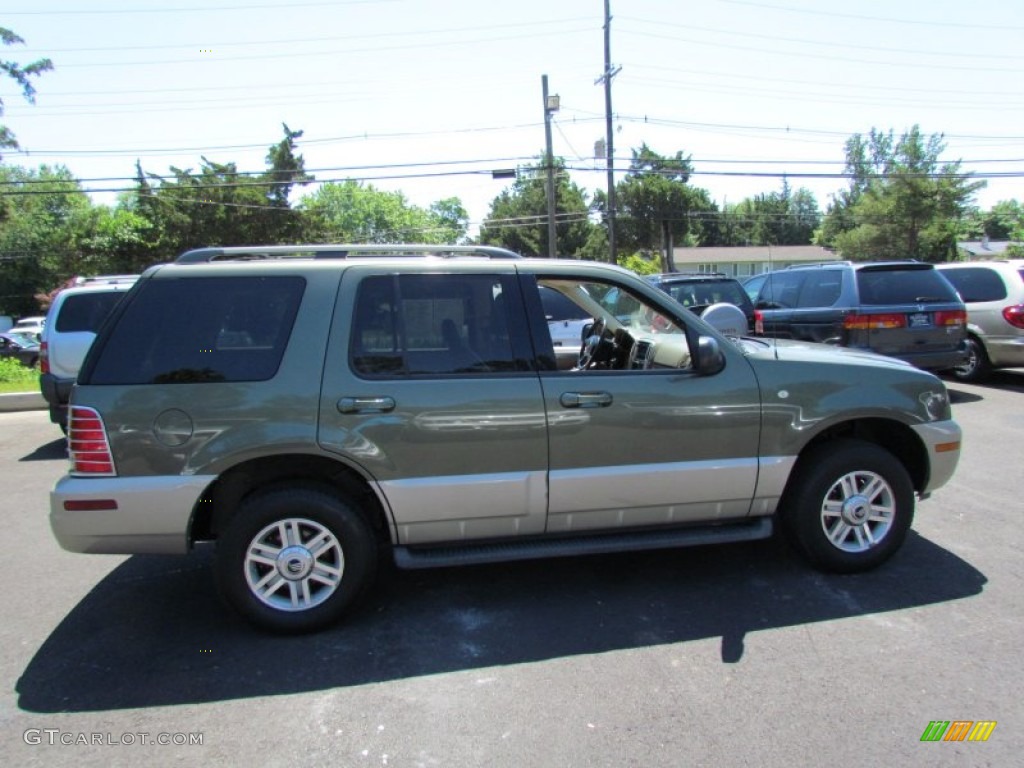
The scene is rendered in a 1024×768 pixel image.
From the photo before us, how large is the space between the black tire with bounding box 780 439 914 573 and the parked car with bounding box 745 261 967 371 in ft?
17.1

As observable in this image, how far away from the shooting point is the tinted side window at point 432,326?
3.43 metres

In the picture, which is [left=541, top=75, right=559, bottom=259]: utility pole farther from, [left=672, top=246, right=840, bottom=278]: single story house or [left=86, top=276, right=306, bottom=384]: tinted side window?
[left=672, top=246, right=840, bottom=278]: single story house

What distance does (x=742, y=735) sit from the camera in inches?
102

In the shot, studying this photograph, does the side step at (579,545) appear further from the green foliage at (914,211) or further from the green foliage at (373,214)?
the green foliage at (373,214)

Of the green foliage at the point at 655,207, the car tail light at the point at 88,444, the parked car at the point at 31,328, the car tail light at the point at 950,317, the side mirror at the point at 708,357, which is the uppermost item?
the green foliage at the point at 655,207

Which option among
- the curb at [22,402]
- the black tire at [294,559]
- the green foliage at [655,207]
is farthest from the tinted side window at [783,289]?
the green foliage at [655,207]

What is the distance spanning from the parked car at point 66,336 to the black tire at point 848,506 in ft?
24.1

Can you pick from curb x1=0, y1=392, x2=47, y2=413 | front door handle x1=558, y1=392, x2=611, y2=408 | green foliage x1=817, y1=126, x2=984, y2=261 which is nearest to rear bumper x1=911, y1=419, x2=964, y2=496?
front door handle x1=558, y1=392, x2=611, y2=408

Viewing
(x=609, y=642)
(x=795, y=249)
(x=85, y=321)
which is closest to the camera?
(x=609, y=642)

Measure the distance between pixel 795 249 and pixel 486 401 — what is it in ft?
219

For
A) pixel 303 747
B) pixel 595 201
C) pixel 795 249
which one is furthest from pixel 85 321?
pixel 795 249

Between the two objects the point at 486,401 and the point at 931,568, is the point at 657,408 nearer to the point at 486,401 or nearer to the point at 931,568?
the point at 486,401

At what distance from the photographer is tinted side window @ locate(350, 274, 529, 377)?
11.3 feet

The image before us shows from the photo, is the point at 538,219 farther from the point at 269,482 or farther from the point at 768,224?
the point at 269,482
